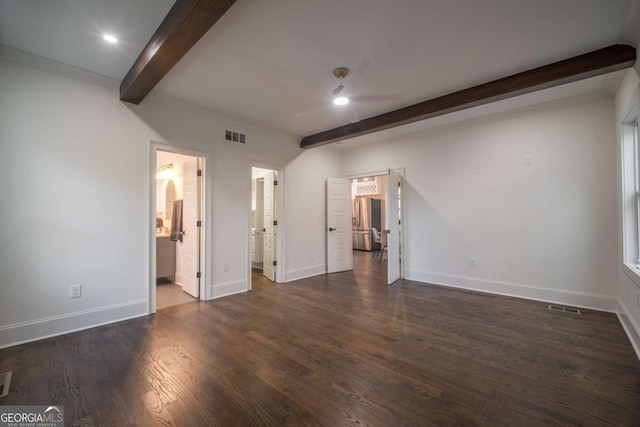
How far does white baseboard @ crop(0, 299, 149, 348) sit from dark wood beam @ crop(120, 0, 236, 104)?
8.21 feet

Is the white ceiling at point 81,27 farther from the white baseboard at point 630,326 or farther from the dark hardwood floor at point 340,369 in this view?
the white baseboard at point 630,326

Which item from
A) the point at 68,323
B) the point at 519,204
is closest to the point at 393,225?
the point at 519,204

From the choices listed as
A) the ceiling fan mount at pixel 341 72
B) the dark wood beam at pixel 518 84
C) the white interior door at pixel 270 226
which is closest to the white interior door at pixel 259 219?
the white interior door at pixel 270 226

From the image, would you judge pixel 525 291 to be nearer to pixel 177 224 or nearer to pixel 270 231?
pixel 270 231

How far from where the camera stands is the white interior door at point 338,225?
5906mm

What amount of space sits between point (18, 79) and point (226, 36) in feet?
7.10

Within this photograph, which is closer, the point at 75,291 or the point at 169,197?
the point at 75,291

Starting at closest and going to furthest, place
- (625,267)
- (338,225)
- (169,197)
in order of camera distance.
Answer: (625,267) → (169,197) → (338,225)

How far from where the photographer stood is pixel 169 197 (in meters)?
5.61

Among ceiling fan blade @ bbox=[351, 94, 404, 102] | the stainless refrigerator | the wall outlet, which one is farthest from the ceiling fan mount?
the stainless refrigerator

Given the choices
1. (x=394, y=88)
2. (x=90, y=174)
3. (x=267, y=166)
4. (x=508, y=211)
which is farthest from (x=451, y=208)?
(x=90, y=174)

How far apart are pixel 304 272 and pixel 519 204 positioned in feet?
12.6

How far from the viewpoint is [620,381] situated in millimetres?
2041

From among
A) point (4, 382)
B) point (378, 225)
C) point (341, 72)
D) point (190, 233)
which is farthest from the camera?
point (378, 225)
